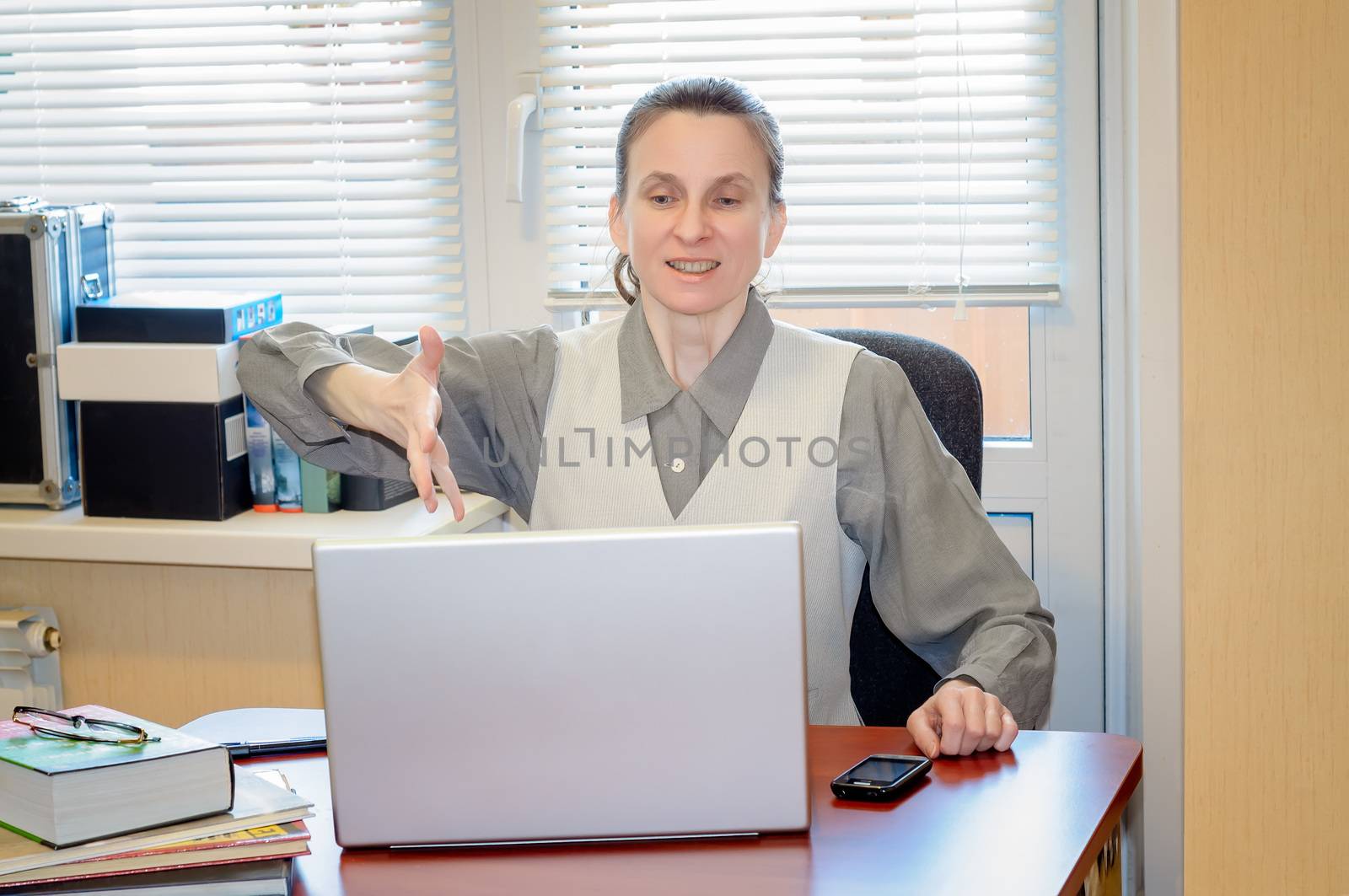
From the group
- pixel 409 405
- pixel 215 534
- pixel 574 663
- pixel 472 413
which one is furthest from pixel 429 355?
pixel 215 534

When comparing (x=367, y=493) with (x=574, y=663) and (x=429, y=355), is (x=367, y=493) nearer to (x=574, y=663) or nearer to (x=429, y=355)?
(x=429, y=355)

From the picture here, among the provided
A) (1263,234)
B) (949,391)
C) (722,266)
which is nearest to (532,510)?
(722,266)

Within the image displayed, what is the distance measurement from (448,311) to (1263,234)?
1.44 m

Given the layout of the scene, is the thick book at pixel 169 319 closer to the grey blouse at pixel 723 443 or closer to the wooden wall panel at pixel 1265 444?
the grey blouse at pixel 723 443

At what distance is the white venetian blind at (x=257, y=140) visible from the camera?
91.4 inches

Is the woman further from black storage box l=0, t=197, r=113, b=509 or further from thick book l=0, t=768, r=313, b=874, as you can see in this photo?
black storage box l=0, t=197, r=113, b=509

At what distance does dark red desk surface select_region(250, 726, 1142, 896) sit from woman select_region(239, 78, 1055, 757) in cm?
37

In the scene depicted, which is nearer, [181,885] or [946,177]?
[181,885]

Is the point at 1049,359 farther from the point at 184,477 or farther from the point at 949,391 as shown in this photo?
the point at 184,477

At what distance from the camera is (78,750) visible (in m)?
0.92

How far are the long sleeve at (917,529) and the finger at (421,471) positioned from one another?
0.58 m

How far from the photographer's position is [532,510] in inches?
61.4

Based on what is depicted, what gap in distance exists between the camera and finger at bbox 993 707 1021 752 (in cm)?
111

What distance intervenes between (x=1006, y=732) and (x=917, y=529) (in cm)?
38
